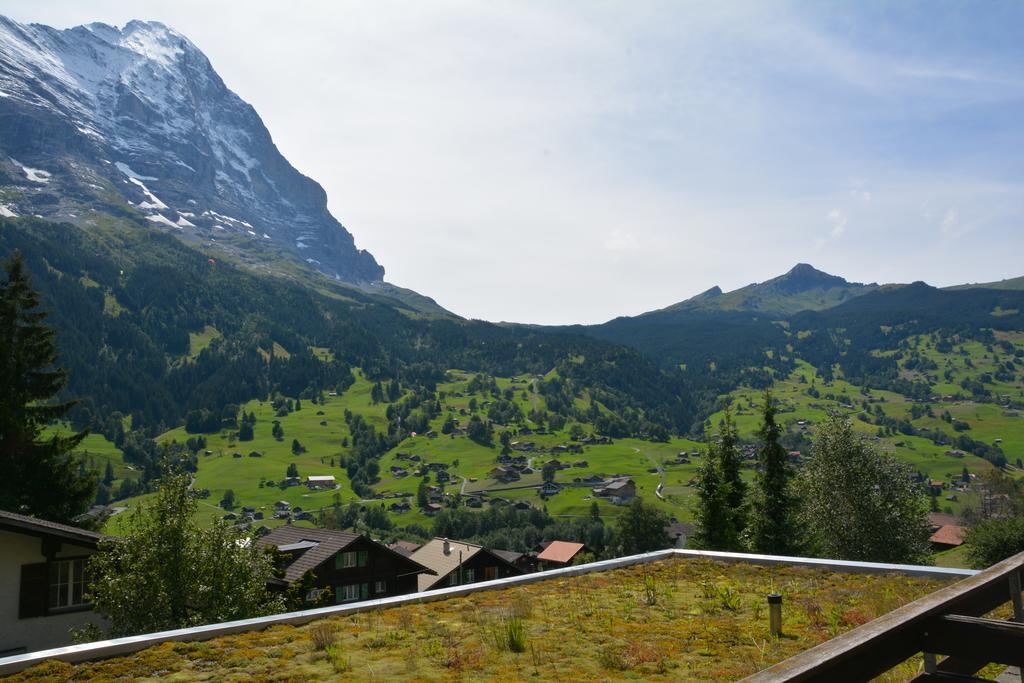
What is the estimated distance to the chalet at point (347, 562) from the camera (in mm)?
55969

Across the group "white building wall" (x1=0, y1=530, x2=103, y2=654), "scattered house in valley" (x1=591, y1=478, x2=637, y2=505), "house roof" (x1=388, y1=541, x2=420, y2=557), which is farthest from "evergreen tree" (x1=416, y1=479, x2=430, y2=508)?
"white building wall" (x1=0, y1=530, x2=103, y2=654)

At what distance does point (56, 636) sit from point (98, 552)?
2793 mm

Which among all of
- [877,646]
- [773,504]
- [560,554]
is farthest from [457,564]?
[877,646]

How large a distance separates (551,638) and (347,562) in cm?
5262

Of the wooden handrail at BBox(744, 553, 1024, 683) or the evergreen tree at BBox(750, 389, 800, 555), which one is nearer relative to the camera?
the wooden handrail at BBox(744, 553, 1024, 683)

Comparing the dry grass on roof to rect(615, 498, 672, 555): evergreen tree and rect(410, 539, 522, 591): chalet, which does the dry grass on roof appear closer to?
rect(410, 539, 522, 591): chalet

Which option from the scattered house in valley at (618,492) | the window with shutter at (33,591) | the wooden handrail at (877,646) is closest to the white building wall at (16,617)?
the window with shutter at (33,591)

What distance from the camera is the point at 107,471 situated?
19600 cm

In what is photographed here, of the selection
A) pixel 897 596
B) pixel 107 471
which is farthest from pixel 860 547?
pixel 107 471

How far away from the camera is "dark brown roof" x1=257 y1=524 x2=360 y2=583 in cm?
5393

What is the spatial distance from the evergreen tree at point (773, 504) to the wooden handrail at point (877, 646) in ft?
129

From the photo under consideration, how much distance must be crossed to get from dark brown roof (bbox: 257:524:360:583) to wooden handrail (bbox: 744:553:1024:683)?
51068mm

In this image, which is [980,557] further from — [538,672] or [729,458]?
[538,672]

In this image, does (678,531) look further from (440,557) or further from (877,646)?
(877,646)
